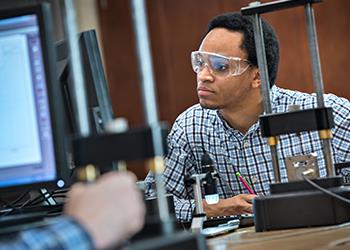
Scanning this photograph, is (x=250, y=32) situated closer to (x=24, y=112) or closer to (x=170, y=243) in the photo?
(x=24, y=112)

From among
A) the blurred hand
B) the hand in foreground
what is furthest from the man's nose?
the blurred hand

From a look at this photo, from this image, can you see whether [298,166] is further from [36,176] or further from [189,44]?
[189,44]

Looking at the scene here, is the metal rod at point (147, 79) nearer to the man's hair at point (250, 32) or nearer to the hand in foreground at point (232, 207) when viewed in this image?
the hand in foreground at point (232, 207)

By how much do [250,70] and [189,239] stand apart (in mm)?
1991

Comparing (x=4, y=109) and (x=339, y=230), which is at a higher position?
(x=4, y=109)

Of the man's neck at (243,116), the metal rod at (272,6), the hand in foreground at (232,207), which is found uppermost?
the metal rod at (272,6)

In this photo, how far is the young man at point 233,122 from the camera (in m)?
2.71

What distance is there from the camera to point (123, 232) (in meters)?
0.91

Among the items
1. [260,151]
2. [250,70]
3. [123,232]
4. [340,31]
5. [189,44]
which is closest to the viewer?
[123,232]

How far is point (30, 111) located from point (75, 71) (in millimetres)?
371

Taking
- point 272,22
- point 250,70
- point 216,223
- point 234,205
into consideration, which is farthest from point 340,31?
point 216,223

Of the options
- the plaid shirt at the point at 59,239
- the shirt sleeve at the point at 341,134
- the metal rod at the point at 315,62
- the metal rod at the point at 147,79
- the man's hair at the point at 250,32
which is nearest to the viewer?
the plaid shirt at the point at 59,239

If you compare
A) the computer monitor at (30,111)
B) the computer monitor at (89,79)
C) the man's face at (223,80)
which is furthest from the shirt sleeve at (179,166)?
the computer monitor at (30,111)

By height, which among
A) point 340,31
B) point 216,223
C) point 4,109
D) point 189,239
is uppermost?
point 340,31
